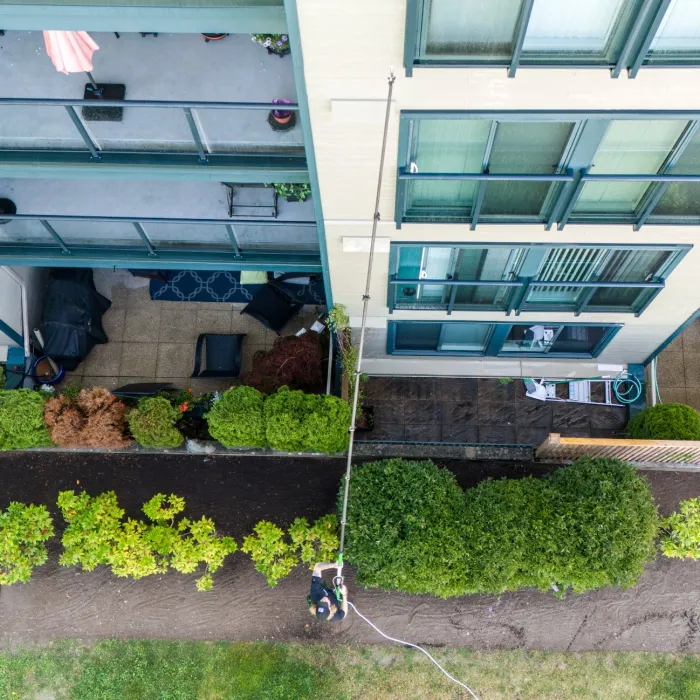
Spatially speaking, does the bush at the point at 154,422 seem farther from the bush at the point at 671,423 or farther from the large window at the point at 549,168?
the bush at the point at 671,423

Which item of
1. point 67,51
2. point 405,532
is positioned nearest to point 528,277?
point 405,532

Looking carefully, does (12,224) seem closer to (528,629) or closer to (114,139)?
(114,139)

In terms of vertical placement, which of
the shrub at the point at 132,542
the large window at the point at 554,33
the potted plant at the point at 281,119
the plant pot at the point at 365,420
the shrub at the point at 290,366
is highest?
the potted plant at the point at 281,119

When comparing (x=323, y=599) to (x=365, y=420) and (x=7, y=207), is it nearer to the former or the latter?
(x=365, y=420)

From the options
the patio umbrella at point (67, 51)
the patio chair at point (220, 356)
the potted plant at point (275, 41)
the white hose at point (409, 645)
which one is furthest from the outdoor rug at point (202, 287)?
the patio umbrella at point (67, 51)

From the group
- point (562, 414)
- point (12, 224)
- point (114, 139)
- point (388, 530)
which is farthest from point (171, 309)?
point (562, 414)
